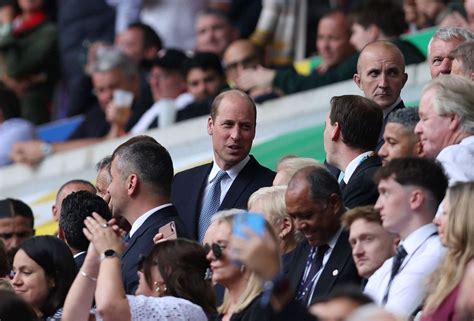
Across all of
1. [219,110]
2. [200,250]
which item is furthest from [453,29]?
[200,250]

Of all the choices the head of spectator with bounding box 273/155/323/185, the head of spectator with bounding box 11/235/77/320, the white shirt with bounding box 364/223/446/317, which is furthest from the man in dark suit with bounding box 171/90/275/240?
the white shirt with bounding box 364/223/446/317

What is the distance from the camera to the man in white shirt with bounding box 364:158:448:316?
8.78 m

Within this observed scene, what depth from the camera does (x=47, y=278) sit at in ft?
31.9

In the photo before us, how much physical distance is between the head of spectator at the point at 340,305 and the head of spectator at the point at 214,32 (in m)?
9.71

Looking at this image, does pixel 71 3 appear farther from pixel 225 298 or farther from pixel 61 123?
pixel 225 298

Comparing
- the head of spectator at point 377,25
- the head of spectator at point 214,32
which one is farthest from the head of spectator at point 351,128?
the head of spectator at point 214,32

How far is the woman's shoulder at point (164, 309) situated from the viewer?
8750mm

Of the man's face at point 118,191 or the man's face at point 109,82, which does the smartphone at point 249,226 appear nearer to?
the man's face at point 118,191

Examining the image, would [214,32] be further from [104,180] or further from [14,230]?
[104,180]

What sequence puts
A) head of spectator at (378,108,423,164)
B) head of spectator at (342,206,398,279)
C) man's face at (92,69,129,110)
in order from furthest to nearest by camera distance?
man's face at (92,69,129,110) → head of spectator at (378,108,423,164) → head of spectator at (342,206,398,279)

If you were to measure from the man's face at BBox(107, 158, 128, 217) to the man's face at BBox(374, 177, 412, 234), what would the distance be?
1983mm

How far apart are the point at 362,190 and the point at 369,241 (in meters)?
0.87

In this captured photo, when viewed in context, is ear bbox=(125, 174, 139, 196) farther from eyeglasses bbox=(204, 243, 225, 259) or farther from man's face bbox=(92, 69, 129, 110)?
man's face bbox=(92, 69, 129, 110)

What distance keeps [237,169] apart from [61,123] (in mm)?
7663
